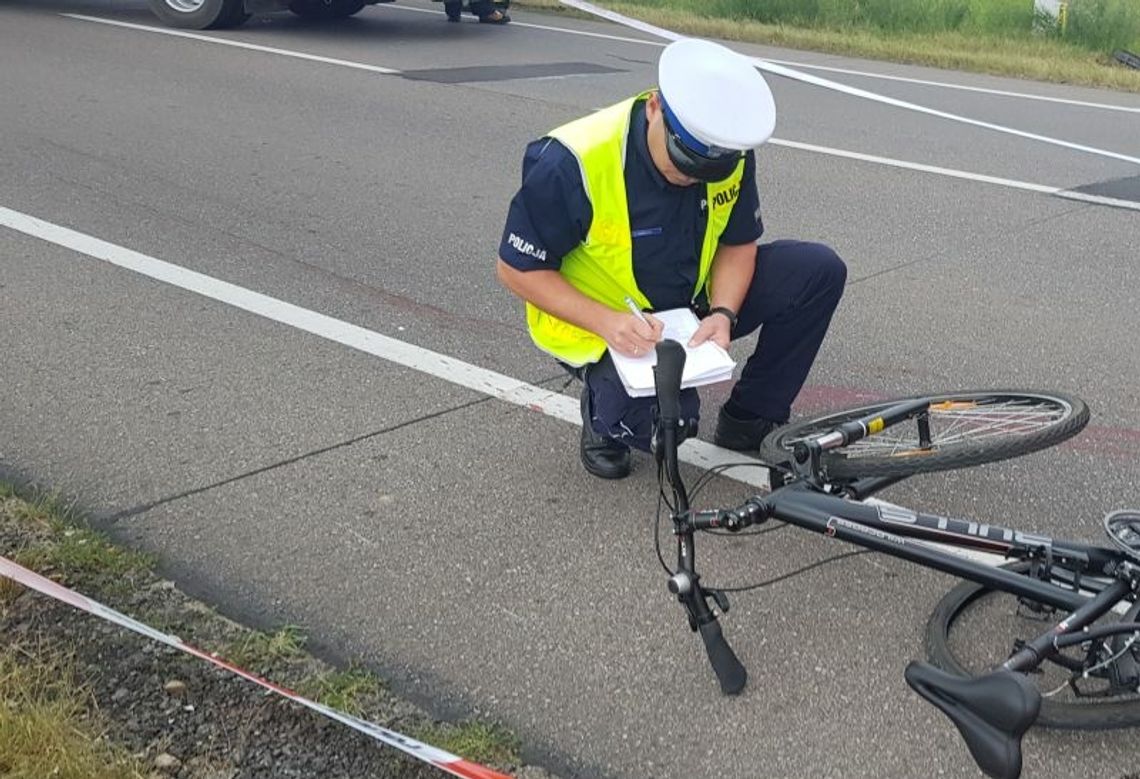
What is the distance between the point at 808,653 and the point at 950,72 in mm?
10628

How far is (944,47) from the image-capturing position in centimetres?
1386

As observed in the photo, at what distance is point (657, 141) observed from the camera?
3.40 metres

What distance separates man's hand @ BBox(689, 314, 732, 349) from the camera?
3.50 meters

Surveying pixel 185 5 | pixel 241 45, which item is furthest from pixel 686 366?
pixel 185 5

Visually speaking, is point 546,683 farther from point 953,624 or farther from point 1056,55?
point 1056,55

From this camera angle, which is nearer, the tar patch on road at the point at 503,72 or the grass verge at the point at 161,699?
the grass verge at the point at 161,699

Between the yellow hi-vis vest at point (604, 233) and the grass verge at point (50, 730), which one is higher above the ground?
the yellow hi-vis vest at point (604, 233)

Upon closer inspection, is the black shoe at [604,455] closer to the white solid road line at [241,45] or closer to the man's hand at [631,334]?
the man's hand at [631,334]

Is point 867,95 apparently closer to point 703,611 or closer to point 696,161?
point 696,161

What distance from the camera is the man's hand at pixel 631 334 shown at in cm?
344

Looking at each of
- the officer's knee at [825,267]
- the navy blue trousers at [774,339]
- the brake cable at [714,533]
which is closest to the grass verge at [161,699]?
the brake cable at [714,533]

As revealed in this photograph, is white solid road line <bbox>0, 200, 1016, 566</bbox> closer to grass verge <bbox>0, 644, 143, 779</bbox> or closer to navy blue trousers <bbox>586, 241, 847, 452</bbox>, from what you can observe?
navy blue trousers <bbox>586, 241, 847, 452</bbox>

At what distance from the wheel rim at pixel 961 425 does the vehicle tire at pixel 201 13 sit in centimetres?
1083

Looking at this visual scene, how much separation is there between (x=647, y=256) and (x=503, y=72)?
312 inches
